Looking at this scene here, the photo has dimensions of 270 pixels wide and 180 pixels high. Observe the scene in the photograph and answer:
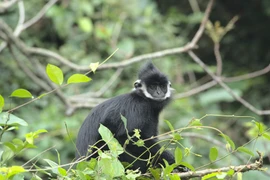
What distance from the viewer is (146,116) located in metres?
3.89

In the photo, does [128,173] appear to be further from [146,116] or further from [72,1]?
[72,1]

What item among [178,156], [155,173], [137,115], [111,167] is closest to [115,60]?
[137,115]

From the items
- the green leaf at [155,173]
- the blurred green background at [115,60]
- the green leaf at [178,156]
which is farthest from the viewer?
the blurred green background at [115,60]

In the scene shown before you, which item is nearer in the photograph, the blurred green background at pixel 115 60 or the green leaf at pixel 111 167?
the green leaf at pixel 111 167

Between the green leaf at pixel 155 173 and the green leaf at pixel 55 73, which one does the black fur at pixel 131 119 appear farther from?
the green leaf at pixel 55 73

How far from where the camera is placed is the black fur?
3607 millimetres

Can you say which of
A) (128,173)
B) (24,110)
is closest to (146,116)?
(128,173)

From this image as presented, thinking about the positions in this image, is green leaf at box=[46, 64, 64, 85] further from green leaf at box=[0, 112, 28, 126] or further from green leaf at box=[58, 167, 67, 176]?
green leaf at box=[58, 167, 67, 176]

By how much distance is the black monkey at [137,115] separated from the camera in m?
3.61

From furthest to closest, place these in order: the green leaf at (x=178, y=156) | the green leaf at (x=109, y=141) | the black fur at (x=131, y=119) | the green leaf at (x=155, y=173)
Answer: the black fur at (x=131, y=119) < the green leaf at (x=155, y=173) < the green leaf at (x=178, y=156) < the green leaf at (x=109, y=141)

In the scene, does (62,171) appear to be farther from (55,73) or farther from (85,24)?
(85,24)

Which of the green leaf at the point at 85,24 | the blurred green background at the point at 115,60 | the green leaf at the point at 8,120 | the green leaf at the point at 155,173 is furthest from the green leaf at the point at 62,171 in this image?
the green leaf at the point at 85,24

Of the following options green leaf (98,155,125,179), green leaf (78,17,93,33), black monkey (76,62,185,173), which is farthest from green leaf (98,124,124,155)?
green leaf (78,17,93,33)

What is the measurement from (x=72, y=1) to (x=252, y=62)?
3.71 metres
